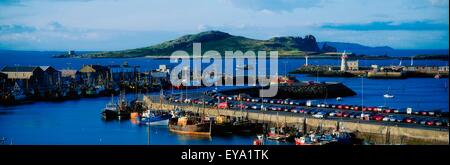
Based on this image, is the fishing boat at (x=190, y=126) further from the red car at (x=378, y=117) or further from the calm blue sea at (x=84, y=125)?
the red car at (x=378, y=117)

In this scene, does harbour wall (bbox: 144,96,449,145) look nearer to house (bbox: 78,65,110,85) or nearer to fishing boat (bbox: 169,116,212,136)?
fishing boat (bbox: 169,116,212,136)

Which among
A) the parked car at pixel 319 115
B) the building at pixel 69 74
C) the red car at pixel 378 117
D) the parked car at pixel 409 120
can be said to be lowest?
the parked car at pixel 409 120

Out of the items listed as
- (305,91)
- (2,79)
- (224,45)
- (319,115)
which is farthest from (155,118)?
(224,45)

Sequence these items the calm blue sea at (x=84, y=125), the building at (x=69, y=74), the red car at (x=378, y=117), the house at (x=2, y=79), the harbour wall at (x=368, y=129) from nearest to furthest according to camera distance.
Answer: the harbour wall at (x=368, y=129) < the calm blue sea at (x=84, y=125) < the red car at (x=378, y=117) < the house at (x=2, y=79) < the building at (x=69, y=74)

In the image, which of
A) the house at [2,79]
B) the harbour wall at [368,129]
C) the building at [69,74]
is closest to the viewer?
the harbour wall at [368,129]

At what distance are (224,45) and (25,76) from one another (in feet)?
181

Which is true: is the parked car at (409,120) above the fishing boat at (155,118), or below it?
above

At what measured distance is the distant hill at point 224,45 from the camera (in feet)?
265

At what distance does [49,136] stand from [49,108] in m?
6.75

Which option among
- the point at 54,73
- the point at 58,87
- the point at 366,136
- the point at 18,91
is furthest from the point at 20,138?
the point at 54,73

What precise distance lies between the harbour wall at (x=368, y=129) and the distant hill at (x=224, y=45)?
62377mm

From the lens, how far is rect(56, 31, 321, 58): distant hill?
80.6 m

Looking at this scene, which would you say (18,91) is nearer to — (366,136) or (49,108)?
(49,108)

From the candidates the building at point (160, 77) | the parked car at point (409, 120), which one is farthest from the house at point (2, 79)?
the parked car at point (409, 120)
